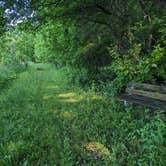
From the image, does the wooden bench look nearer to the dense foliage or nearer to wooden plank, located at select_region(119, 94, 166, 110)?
wooden plank, located at select_region(119, 94, 166, 110)

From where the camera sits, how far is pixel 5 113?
331 inches

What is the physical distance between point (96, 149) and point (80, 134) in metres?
1.00

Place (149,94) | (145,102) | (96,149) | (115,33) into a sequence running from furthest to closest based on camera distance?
(115,33)
(149,94)
(145,102)
(96,149)

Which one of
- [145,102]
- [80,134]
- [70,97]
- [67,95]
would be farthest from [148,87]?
[67,95]

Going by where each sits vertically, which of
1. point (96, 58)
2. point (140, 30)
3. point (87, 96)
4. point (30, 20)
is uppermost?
point (30, 20)

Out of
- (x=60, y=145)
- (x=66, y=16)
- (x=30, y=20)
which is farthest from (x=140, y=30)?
(x=60, y=145)

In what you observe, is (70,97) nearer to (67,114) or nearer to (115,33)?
(67,114)

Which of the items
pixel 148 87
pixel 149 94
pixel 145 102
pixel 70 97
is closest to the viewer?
pixel 145 102

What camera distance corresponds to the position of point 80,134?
6418mm

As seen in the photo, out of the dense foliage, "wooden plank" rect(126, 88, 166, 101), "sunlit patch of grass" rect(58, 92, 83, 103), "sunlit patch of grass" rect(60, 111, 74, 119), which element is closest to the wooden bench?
"wooden plank" rect(126, 88, 166, 101)

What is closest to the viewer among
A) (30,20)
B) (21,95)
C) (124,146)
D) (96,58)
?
(124,146)

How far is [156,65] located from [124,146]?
12.4ft

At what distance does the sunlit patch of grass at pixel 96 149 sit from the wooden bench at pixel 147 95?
1.74 meters

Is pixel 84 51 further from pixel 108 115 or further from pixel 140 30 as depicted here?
pixel 108 115
